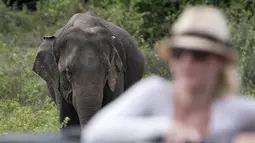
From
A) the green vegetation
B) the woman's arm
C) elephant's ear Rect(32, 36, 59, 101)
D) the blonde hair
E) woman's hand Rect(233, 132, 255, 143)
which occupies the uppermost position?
the blonde hair

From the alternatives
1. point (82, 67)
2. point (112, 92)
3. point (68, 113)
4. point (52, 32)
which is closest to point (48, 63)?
point (68, 113)

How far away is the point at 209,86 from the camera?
2.84 m

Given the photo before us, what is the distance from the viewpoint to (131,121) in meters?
2.88

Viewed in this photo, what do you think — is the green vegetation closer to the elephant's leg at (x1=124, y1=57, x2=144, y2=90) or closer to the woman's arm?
the elephant's leg at (x1=124, y1=57, x2=144, y2=90)

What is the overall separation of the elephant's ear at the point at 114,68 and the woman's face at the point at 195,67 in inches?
348

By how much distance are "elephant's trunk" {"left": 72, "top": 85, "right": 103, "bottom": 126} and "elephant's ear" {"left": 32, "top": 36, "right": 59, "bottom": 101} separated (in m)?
1.07

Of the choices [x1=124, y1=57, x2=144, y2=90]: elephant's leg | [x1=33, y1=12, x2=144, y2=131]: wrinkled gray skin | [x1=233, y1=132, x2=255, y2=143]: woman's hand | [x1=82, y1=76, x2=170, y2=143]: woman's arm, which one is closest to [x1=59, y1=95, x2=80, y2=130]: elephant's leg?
[x1=33, y1=12, x2=144, y2=131]: wrinkled gray skin

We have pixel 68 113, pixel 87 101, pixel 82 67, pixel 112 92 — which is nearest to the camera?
pixel 87 101

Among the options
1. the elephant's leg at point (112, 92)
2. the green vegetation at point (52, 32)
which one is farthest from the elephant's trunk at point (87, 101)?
the elephant's leg at point (112, 92)

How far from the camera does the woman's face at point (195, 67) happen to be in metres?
2.82

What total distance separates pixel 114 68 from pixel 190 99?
922cm

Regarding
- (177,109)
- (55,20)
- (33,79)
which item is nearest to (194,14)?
(177,109)

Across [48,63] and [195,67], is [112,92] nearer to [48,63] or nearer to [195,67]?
[48,63]

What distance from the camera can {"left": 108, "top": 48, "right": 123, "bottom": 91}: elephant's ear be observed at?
462 inches
